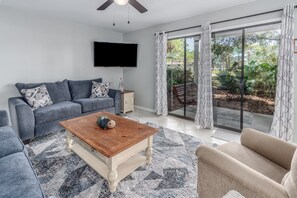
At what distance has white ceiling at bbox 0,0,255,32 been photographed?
2.94 meters

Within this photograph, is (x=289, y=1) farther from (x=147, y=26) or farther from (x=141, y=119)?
(x=141, y=119)

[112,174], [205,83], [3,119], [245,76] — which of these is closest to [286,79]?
[245,76]

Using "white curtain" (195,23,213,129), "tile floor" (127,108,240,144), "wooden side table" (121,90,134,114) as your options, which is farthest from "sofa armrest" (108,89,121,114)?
"white curtain" (195,23,213,129)

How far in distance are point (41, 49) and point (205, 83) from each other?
360 cm

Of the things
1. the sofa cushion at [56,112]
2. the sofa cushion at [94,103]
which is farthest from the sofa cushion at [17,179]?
the sofa cushion at [94,103]

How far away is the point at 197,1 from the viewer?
113 inches

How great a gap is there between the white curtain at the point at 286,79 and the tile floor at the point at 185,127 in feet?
2.41

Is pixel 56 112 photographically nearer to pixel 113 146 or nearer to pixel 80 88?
pixel 80 88

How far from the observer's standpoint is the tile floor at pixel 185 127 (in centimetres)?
302

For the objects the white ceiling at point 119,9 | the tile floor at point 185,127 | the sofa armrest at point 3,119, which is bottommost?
the tile floor at point 185,127

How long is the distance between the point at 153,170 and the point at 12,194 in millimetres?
1368

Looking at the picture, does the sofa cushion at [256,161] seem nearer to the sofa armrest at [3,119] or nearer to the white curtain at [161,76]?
the sofa armrest at [3,119]

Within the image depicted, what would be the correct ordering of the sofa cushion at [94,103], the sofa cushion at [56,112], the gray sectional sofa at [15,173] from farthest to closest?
1. the sofa cushion at [94,103]
2. the sofa cushion at [56,112]
3. the gray sectional sofa at [15,173]

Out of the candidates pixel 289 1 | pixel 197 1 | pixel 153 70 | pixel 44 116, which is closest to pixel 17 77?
pixel 44 116
